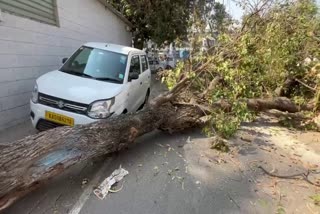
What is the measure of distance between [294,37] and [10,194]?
7.48 metres

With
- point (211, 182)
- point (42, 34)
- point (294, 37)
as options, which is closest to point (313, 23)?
point (294, 37)

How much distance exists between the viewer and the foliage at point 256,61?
6.47 meters

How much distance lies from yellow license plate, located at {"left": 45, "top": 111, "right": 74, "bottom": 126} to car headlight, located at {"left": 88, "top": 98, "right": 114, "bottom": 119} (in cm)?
33

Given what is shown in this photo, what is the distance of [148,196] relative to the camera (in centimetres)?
406

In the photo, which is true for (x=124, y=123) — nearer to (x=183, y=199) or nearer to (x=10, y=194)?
(x=183, y=199)

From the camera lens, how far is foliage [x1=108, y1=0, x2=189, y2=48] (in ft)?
55.7

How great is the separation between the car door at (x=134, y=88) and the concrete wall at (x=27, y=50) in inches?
90.4

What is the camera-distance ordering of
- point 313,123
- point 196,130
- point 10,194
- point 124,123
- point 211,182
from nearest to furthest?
point 10,194 < point 211,182 < point 124,123 < point 196,130 < point 313,123

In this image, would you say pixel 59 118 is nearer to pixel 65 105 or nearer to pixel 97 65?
pixel 65 105

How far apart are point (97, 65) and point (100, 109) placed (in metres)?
1.48

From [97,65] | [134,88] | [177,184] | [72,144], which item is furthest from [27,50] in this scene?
[177,184]

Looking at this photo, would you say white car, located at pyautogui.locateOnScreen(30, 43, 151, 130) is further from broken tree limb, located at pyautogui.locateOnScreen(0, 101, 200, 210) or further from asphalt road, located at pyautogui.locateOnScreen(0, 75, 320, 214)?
asphalt road, located at pyautogui.locateOnScreen(0, 75, 320, 214)

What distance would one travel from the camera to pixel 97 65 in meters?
6.32

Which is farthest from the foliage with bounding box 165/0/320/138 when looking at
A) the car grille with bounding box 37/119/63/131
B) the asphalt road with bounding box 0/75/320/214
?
the car grille with bounding box 37/119/63/131
